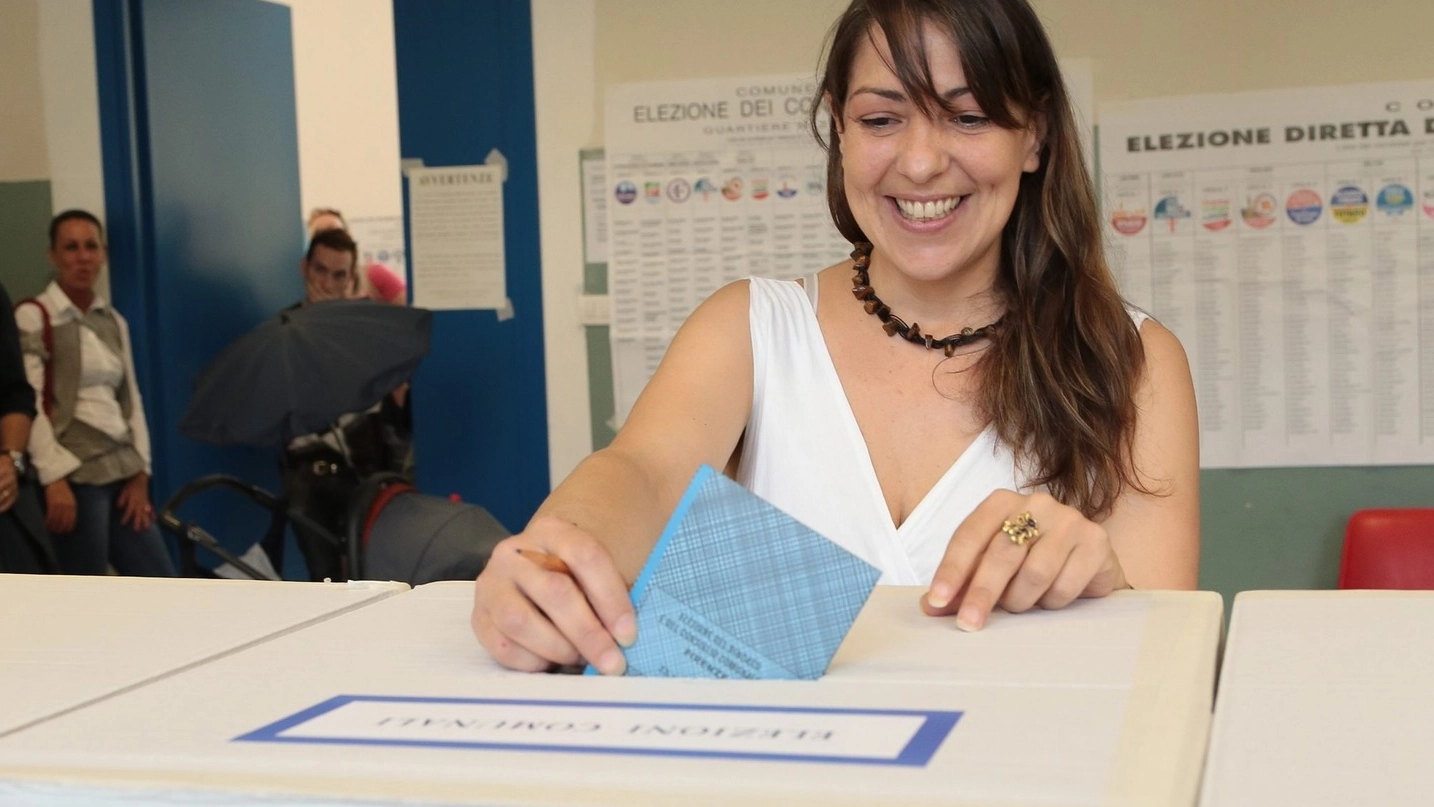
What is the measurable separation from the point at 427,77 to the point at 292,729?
3107 millimetres

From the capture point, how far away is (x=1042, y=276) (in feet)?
5.41

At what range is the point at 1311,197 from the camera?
315 centimetres

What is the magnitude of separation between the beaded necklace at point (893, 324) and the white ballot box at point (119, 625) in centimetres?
73

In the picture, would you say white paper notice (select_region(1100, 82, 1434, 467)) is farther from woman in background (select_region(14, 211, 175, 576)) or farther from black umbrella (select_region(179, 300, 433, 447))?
woman in background (select_region(14, 211, 175, 576))

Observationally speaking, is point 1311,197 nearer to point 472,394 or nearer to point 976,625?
point 472,394

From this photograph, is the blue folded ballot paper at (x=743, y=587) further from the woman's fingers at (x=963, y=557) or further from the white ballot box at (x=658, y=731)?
the woman's fingers at (x=963, y=557)

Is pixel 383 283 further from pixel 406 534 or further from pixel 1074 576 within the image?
pixel 1074 576

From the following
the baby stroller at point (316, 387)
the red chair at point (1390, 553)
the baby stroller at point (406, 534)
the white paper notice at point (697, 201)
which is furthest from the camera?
the baby stroller at point (316, 387)

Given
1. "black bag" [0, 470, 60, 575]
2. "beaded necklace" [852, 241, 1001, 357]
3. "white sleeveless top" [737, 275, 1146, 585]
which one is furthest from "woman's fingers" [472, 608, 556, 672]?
"black bag" [0, 470, 60, 575]

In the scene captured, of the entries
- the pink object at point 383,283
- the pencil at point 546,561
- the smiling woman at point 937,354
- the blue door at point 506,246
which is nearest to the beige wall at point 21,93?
the pink object at point 383,283

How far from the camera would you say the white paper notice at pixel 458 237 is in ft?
11.6

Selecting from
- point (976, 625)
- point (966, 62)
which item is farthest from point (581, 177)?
point (976, 625)

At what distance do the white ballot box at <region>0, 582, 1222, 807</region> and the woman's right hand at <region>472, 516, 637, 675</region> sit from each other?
2cm

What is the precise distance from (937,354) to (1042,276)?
142mm
